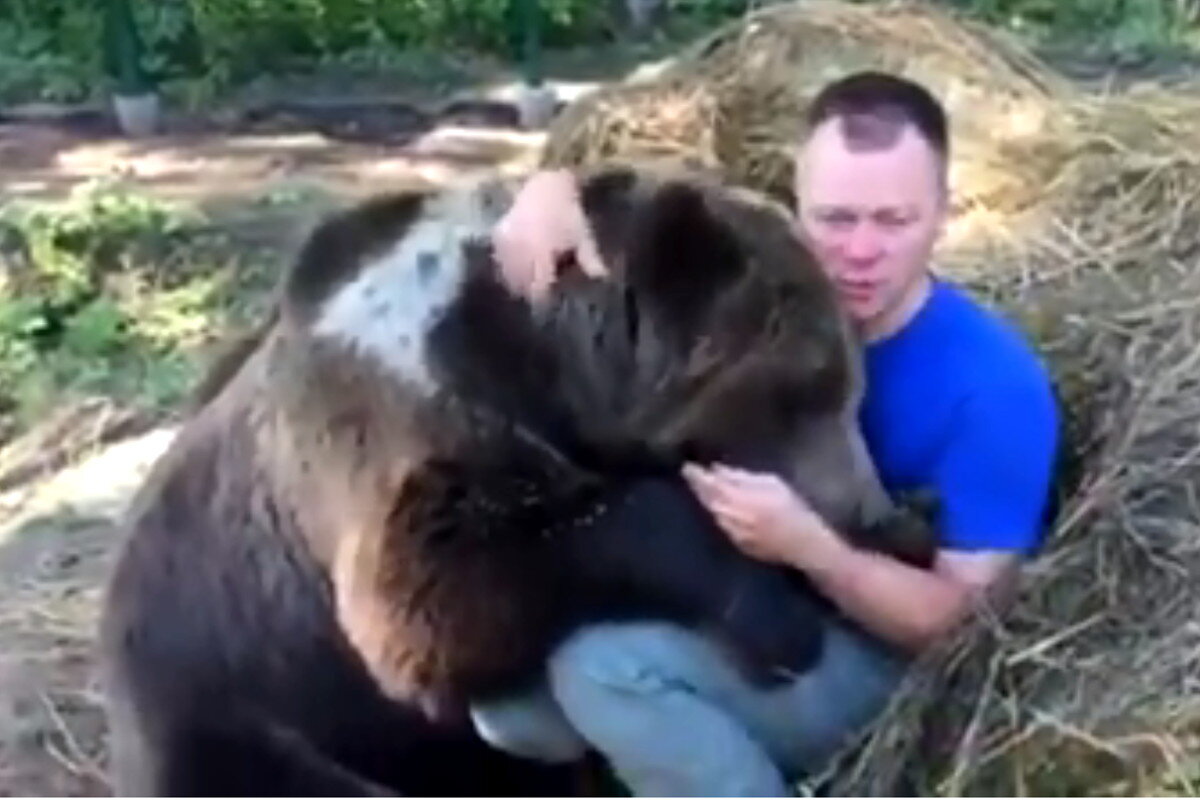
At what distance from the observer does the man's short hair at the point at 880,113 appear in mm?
3998

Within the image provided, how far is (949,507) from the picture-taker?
13.0 ft

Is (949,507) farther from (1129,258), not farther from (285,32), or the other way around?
(285,32)

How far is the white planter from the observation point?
971 cm

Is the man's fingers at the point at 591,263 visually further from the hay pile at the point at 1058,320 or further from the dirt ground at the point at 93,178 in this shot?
the dirt ground at the point at 93,178

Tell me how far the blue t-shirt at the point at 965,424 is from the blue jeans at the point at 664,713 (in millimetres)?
280

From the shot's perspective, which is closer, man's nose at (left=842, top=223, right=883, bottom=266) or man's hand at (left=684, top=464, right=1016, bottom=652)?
man's hand at (left=684, top=464, right=1016, bottom=652)

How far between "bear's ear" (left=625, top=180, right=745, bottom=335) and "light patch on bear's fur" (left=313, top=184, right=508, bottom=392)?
247 mm

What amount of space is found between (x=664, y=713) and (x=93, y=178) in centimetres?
553

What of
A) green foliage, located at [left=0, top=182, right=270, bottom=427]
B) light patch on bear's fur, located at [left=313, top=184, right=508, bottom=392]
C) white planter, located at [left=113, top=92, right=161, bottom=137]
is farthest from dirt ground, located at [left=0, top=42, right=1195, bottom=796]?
light patch on bear's fur, located at [left=313, top=184, right=508, bottom=392]

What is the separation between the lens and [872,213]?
155 inches

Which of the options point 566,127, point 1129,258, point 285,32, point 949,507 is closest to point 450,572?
point 949,507

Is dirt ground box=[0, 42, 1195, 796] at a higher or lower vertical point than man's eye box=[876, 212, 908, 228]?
lower

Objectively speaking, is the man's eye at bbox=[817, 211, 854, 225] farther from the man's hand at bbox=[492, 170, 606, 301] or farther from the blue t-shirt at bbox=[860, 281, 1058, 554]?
the man's hand at bbox=[492, 170, 606, 301]

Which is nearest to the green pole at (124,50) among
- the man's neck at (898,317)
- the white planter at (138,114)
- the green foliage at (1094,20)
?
the white planter at (138,114)
